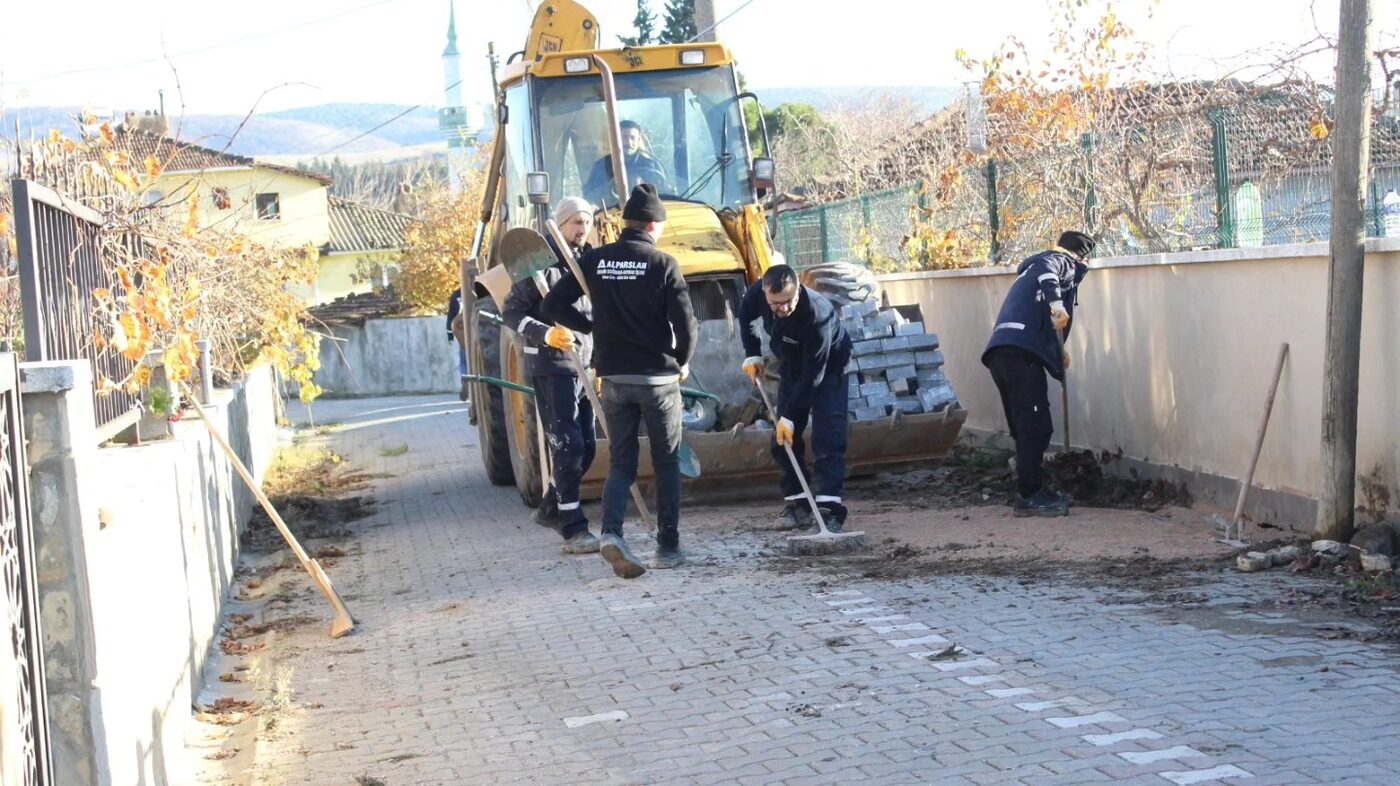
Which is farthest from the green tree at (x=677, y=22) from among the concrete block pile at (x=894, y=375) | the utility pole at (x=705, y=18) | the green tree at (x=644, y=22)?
the concrete block pile at (x=894, y=375)

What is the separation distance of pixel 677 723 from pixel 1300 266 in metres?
4.90

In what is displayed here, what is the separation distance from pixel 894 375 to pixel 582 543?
2697mm

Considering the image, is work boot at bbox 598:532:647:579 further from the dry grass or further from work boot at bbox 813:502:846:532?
the dry grass

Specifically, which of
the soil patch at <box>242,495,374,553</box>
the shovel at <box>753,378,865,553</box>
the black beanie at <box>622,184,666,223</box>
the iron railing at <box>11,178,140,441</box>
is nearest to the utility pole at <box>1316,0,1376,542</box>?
the shovel at <box>753,378,865,553</box>

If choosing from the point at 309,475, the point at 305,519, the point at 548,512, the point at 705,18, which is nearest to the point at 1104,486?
the point at 548,512

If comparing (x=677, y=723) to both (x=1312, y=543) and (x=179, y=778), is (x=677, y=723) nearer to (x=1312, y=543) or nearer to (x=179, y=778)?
(x=179, y=778)

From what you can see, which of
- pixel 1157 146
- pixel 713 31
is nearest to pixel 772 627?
pixel 1157 146

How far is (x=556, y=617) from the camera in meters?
7.70

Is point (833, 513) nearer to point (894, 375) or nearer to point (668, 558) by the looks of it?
point (668, 558)

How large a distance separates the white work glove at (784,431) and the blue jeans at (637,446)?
854mm

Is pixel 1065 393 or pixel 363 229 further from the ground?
pixel 363 229

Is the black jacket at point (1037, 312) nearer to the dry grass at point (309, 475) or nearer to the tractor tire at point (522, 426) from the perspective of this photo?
the tractor tire at point (522, 426)

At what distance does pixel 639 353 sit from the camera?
855 cm

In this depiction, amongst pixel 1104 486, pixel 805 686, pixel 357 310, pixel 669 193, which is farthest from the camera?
pixel 357 310
